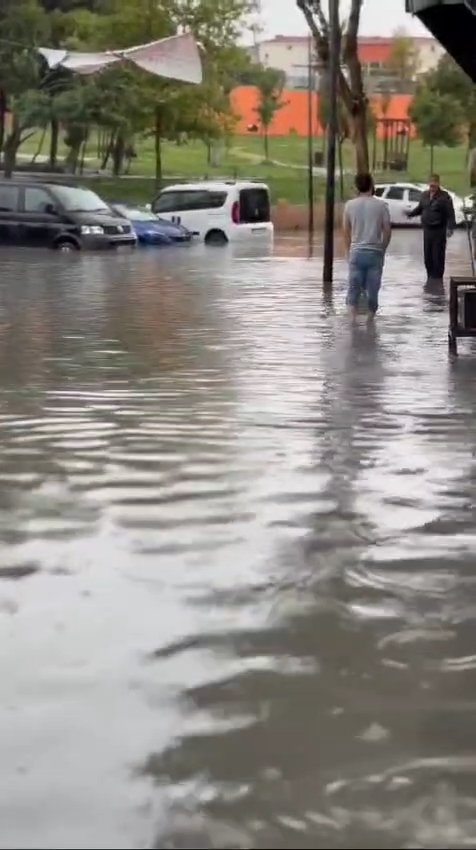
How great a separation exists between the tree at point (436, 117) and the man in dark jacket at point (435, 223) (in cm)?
3812

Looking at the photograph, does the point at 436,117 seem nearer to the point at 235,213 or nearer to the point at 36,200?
the point at 235,213

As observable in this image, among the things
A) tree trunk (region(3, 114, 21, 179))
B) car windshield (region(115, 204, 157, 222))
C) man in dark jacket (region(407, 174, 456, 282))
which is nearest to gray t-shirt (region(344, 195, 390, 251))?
man in dark jacket (region(407, 174, 456, 282))

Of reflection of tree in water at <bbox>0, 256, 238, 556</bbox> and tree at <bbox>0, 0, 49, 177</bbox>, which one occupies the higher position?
tree at <bbox>0, 0, 49, 177</bbox>

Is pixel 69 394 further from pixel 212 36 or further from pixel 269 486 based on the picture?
pixel 212 36

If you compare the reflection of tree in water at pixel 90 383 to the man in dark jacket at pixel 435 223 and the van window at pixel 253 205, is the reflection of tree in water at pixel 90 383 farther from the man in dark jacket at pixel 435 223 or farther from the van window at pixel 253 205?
the van window at pixel 253 205

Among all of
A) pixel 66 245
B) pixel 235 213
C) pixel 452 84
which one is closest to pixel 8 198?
pixel 66 245

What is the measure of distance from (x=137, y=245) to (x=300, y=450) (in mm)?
24840

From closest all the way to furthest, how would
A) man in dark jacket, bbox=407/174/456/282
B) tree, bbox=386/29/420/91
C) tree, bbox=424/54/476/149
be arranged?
man in dark jacket, bbox=407/174/456/282 → tree, bbox=424/54/476/149 → tree, bbox=386/29/420/91

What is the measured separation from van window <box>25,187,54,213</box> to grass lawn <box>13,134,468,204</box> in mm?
18396

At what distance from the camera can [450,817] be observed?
12.2ft

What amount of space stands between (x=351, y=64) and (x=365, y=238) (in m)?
12.7

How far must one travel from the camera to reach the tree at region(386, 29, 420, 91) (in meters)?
79.4

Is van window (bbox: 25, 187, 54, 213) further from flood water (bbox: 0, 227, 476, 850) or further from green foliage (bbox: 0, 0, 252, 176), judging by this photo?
flood water (bbox: 0, 227, 476, 850)

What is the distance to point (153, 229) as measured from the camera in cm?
3347
